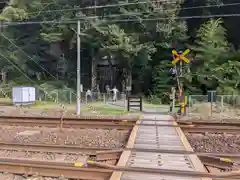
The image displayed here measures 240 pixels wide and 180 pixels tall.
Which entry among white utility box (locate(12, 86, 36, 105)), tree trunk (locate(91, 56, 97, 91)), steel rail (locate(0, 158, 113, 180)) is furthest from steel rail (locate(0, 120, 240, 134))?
tree trunk (locate(91, 56, 97, 91))

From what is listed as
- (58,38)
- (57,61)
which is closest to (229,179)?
(58,38)

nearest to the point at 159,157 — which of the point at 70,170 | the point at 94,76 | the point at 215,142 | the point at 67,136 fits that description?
the point at 70,170

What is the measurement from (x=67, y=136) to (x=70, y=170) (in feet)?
14.0

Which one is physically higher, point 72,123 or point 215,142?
A: point 72,123

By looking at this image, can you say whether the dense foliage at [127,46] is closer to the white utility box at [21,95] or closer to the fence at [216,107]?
the fence at [216,107]

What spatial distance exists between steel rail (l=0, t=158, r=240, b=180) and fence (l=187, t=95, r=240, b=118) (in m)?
11.0

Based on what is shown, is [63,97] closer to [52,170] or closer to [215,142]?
[215,142]

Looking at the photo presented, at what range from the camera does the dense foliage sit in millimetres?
25797

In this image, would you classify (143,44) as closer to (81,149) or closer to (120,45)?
(120,45)

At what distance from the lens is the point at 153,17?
26672 millimetres

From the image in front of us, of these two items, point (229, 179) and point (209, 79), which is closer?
point (229, 179)

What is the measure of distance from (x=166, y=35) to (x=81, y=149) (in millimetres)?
21237

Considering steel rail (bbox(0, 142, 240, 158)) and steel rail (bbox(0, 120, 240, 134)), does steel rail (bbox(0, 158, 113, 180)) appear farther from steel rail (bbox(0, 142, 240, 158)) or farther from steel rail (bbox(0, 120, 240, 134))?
steel rail (bbox(0, 120, 240, 134))

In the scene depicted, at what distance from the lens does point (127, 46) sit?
83.1 feet
